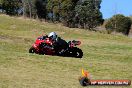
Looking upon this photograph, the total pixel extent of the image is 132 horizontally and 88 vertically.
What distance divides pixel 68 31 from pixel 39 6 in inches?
823

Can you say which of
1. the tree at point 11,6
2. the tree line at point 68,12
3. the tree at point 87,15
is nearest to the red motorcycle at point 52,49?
the tree line at point 68,12

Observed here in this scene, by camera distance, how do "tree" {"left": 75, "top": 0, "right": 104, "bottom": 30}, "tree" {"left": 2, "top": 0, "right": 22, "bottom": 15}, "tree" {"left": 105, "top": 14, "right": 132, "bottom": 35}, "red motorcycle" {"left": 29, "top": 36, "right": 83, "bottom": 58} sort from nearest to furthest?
"red motorcycle" {"left": 29, "top": 36, "right": 83, "bottom": 58}, "tree" {"left": 2, "top": 0, "right": 22, "bottom": 15}, "tree" {"left": 75, "top": 0, "right": 104, "bottom": 30}, "tree" {"left": 105, "top": 14, "right": 132, "bottom": 35}

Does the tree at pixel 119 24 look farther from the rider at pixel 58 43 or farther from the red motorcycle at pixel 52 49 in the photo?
the rider at pixel 58 43

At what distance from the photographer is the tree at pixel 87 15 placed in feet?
217

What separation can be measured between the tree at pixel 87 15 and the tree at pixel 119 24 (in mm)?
3366

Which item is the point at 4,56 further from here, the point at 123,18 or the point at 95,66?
the point at 123,18

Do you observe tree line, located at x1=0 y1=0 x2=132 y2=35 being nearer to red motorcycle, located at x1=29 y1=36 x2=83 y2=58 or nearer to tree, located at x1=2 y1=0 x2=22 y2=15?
tree, located at x1=2 y1=0 x2=22 y2=15

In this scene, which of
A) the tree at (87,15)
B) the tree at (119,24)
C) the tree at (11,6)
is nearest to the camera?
the tree at (11,6)

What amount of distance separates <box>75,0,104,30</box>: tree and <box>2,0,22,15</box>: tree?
9.54 metres

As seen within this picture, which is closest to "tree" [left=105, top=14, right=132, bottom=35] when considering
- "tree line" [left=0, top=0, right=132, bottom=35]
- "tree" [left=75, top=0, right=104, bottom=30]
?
"tree line" [left=0, top=0, right=132, bottom=35]

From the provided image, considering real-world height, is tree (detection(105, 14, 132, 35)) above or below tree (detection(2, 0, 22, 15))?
below

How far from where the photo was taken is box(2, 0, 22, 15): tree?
215 ft

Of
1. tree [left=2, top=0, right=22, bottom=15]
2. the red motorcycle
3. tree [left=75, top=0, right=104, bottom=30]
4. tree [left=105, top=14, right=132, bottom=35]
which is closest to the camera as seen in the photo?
the red motorcycle

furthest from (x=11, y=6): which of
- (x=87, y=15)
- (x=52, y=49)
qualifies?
(x=52, y=49)
